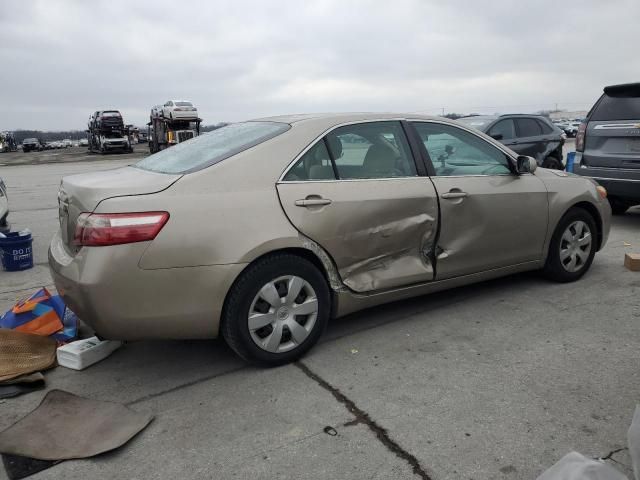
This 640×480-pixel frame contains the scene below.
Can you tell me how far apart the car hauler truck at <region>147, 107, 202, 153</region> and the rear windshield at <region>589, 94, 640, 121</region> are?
73.3ft

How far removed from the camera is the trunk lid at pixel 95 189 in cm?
300

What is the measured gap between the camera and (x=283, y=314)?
131 inches

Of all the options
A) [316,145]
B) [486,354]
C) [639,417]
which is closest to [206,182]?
[316,145]

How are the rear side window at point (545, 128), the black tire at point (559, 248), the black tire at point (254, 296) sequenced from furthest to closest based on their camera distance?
the rear side window at point (545, 128)
the black tire at point (559, 248)
the black tire at point (254, 296)

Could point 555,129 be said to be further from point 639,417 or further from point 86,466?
point 86,466

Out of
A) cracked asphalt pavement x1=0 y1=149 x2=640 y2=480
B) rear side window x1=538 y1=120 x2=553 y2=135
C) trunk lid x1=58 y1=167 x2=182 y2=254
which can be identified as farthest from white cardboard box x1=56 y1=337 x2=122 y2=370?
rear side window x1=538 y1=120 x2=553 y2=135

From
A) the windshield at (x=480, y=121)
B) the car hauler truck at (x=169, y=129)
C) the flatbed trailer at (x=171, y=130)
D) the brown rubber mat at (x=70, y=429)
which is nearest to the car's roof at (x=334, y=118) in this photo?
the brown rubber mat at (x=70, y=429)

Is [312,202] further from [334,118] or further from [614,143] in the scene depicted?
[614,143]

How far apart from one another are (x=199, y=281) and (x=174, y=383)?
2.35 feet

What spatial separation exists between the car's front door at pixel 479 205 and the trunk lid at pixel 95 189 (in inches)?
76.8

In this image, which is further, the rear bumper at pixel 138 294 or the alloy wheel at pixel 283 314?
the alloy wheel at pixel 283 314

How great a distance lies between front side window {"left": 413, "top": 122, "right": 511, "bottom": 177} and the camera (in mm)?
4086

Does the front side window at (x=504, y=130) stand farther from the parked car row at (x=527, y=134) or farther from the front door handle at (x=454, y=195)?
the front door handle at (x=454, y=195)

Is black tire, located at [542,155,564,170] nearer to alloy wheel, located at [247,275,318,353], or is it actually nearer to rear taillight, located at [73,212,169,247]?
alloy wheel, located at [247,275,318,353]
